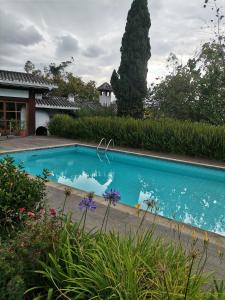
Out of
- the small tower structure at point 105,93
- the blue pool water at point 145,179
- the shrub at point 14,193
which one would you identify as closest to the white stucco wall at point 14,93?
the blue pool water at point 145,179

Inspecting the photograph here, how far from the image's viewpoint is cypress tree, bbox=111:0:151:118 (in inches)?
722

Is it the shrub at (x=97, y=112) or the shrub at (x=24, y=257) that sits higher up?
the shrub at (x=97, y=112)

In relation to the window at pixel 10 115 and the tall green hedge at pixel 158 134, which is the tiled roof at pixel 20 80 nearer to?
the window at pixel 10 115

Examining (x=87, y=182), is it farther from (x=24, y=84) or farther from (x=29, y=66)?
(x=29, y=66)

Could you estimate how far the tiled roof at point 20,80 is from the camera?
52.1ft

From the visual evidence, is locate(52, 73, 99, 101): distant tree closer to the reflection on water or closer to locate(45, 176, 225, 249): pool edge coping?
the reflection on water

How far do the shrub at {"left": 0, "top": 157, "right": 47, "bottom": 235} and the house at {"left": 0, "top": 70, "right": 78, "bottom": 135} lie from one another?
13.2 m

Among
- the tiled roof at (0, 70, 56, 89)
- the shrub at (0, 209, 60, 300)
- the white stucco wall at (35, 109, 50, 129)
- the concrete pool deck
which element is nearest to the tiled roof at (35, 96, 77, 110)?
the white stucco wall at (35, 109, 50, 129)

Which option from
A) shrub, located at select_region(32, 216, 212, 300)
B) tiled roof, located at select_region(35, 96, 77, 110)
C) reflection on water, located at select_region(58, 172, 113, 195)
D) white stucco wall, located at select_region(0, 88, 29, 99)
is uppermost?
white stucco wall, located at select_region(0, 88, 29, 99)

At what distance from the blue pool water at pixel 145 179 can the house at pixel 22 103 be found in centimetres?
463

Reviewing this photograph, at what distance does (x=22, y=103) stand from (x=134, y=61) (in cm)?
743

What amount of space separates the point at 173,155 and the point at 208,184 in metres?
3.04

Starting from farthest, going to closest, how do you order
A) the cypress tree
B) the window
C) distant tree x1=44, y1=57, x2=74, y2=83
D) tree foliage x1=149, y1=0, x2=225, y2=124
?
distant tree x1=44, y1=57, x2=74, y2=83, the cypress tree, the window, tree foliage x1=149, y1=0, x2=225, y2=124

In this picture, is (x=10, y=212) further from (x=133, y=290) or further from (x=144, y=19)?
(x=144, y=19)
